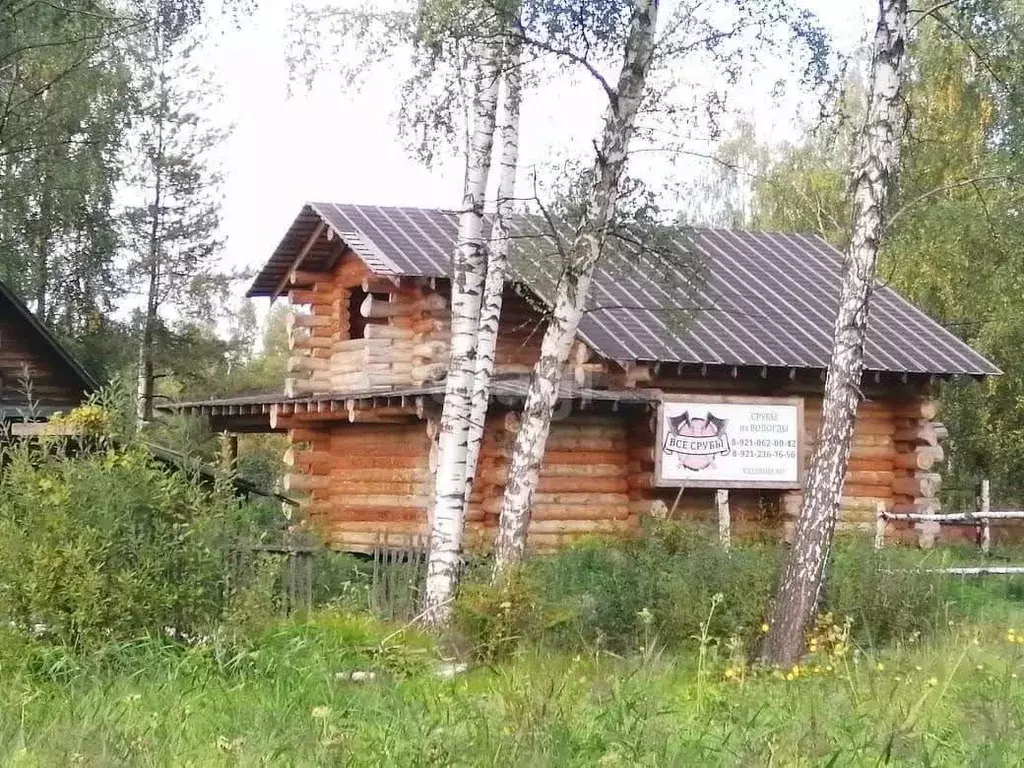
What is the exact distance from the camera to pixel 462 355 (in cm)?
1121

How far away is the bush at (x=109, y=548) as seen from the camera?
7.85 metres

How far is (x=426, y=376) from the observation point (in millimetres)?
18109

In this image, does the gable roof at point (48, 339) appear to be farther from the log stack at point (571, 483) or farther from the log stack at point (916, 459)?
the log stack at point (916, 459)

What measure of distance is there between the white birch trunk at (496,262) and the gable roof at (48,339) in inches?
492

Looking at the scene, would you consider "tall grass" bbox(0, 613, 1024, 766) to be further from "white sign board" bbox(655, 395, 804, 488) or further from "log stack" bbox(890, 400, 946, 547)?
"log stack" bbox(890, 400, 946, 547)

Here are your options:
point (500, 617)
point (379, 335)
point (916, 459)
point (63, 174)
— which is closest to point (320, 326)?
point (379, 335)

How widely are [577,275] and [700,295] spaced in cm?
818

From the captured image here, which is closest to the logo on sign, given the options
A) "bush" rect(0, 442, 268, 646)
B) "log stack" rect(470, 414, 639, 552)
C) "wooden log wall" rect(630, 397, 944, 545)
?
"log stack" rect(470, 414, 639, 552)

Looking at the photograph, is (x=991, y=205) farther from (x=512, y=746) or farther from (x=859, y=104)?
(x=512, y=746)

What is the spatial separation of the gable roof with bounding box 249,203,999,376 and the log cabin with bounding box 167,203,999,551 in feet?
0.14

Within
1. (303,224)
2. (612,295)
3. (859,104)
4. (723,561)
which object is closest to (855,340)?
(723,561)

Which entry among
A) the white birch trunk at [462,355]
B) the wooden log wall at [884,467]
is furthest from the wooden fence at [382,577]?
the wooden log wall at [884,467]

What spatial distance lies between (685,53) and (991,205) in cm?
1134

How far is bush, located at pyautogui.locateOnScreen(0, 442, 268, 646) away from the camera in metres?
7.85
